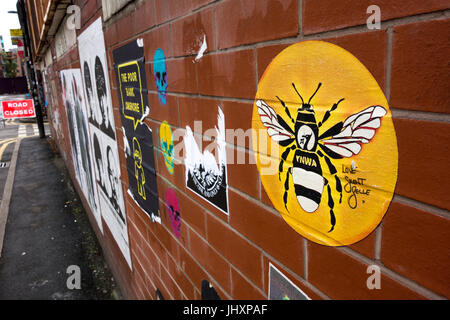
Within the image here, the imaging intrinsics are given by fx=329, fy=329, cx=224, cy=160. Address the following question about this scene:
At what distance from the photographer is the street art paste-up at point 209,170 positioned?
4.05 feet

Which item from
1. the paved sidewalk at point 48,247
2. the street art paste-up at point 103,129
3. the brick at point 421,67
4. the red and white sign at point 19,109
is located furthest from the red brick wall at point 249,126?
the red and white sign at point 19,109

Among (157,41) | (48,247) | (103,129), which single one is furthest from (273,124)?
(48,247)

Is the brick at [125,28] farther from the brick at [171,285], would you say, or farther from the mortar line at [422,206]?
the mortar line at [422,206]

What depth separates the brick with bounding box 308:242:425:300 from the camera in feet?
2.37

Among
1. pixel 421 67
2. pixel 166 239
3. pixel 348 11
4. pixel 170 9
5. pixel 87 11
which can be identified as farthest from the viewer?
pixel 87 11

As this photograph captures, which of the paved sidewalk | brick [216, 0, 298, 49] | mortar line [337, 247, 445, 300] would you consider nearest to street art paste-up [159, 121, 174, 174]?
brick [216, 0, 298, 49]

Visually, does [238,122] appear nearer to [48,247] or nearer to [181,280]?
[181,280]

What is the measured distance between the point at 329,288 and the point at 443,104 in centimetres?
55

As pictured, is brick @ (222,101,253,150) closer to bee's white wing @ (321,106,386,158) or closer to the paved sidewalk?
bee's white wing @ (321,106,386,158)

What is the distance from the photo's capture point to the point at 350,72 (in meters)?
0.71

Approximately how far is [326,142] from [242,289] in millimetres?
748

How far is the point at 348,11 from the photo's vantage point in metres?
0.69

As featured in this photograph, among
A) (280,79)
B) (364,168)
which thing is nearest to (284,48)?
(280,79)

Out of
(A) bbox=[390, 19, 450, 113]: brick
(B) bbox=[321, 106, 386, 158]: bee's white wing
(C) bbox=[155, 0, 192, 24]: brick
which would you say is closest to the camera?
(A) bbox=[390, 19, 450, 113]: brick
